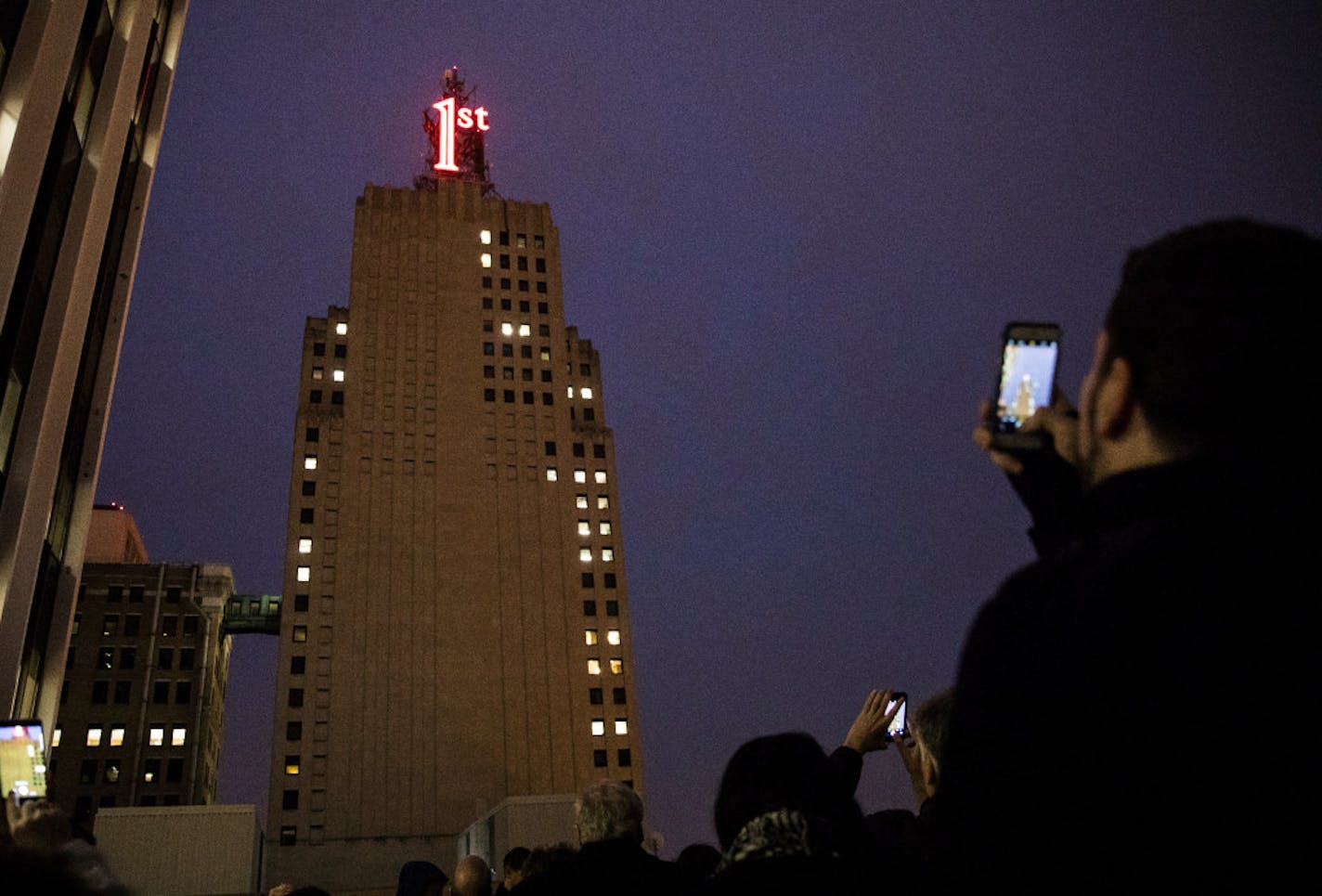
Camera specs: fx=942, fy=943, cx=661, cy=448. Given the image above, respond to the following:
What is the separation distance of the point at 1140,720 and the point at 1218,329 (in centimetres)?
70

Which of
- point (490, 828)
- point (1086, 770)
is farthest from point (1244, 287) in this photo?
point (490, 828)

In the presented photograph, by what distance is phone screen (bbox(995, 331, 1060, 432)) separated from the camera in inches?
85.7

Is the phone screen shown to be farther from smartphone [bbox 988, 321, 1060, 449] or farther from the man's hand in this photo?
the man's hand

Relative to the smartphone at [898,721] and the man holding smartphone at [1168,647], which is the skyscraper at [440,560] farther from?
Answer: the man holding smartphone at [1168,647]

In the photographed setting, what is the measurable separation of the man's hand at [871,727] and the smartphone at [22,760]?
3.95m

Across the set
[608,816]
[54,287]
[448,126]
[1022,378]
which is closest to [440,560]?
[448,126]

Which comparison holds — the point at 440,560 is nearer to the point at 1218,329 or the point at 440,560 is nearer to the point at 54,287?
the point at 54,287

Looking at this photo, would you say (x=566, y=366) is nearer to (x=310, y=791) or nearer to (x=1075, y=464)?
(x=310, y=791)

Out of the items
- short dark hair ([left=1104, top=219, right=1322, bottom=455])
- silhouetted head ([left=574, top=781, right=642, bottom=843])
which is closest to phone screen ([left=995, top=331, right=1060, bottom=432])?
short dark hair ([left=1104, top=219, right=1322, bottom=455])

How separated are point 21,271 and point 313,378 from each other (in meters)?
55.6

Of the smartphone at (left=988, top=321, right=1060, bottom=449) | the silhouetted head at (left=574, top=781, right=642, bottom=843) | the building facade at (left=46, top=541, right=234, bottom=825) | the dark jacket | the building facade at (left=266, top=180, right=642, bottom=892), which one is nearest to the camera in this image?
the dark jacket

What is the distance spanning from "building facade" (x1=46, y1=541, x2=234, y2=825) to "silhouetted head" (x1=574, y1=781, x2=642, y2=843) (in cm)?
10257

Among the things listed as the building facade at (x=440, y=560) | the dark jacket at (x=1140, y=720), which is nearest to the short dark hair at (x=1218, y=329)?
the dark jacket at (x=1140, y=720)

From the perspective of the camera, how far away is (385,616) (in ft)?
208
